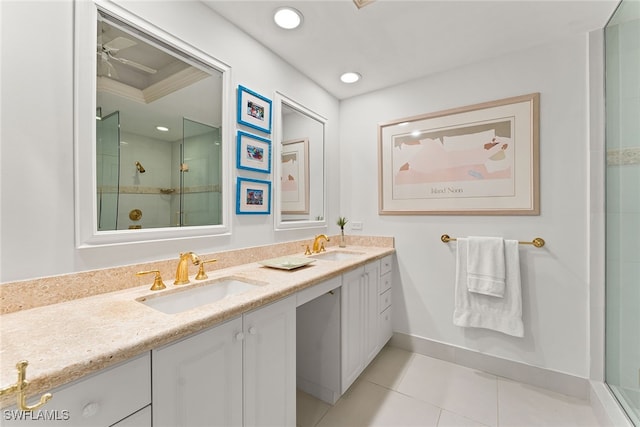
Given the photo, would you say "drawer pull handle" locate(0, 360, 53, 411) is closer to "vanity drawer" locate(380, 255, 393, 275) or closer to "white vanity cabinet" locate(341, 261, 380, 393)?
"white vanity cabinet" locate(341, 261, 380, 393)

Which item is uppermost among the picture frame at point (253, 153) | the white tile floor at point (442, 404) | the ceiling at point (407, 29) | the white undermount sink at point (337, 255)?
the ceiling at point (407, 29)

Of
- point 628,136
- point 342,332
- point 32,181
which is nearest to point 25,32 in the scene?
point 32,181

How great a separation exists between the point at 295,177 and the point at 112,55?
1.27 m

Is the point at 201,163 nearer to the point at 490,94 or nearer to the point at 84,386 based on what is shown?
the point at 84,386

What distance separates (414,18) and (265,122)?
3.60ft

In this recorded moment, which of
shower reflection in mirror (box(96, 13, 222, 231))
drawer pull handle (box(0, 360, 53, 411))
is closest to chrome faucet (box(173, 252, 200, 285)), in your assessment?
shower reflection in mirror (box(96, 13, 222, 231))

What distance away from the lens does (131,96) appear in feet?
3.94

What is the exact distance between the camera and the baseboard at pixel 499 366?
1.73m

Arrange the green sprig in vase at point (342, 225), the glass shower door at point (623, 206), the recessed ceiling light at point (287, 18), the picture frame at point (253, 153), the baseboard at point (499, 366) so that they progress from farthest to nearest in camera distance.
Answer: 1. the green sprig in vase at point (342, 225)
2. the baseboard at point (499, 366)
3. the picture frame at point (253, 153)
4. the recessed ceiling light at point (287, 18)
5. the glass shower door at point (623, 206)

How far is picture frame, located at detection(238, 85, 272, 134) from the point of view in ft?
5.33

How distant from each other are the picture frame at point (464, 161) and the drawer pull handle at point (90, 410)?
7.08 ft

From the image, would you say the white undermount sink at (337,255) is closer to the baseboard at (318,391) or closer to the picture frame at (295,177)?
the picture frame at (295,177)

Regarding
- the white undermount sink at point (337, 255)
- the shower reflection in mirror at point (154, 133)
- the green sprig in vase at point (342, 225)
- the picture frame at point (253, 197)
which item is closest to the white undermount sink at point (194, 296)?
the shower reflection in mirror at point (154, 133)

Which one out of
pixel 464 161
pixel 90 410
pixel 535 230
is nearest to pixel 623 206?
pixel 535 230
